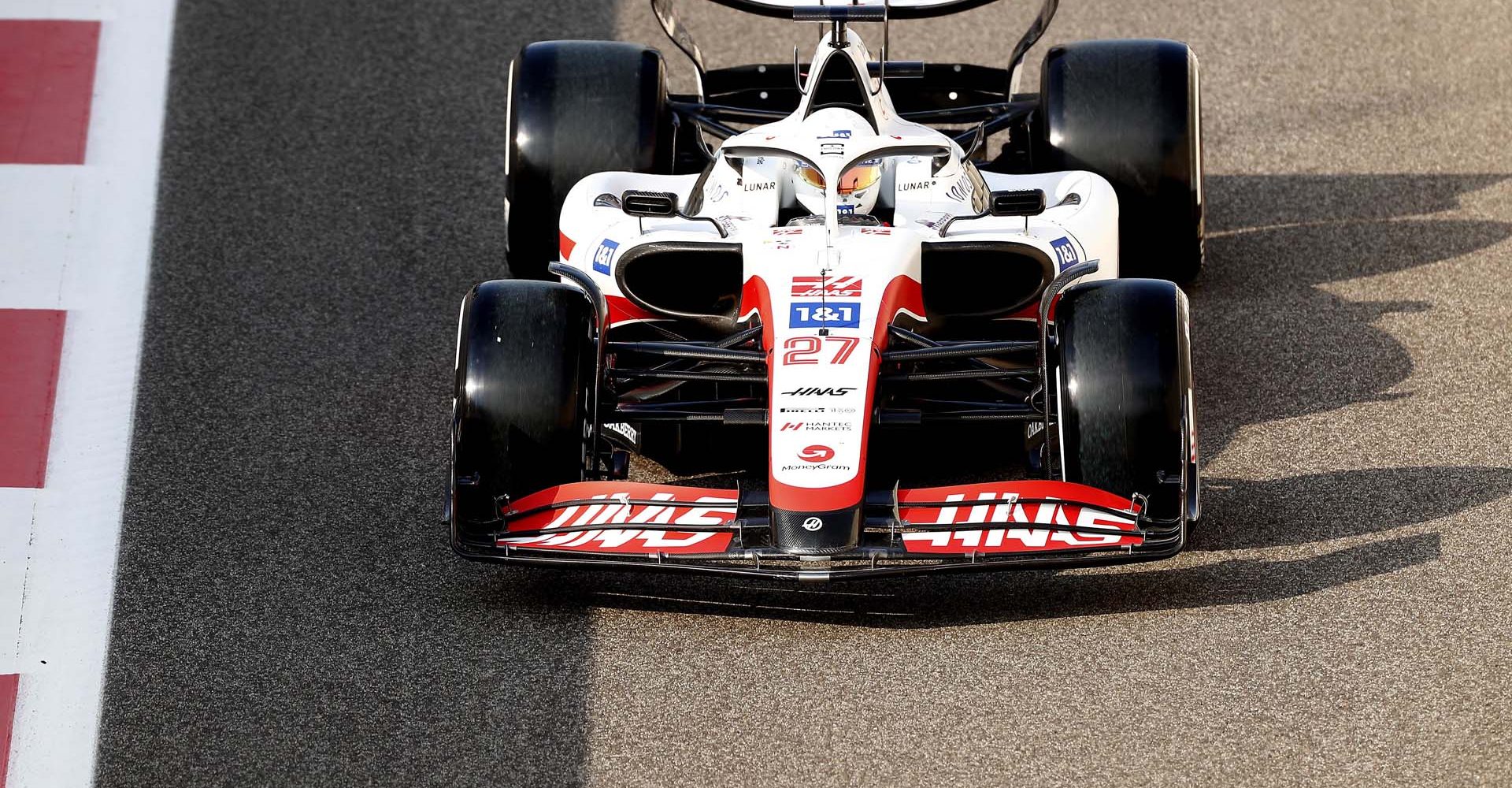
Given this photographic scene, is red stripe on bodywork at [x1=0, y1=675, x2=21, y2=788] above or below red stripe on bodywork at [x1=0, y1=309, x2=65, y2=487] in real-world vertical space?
below

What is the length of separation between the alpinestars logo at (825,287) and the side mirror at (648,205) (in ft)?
1.96

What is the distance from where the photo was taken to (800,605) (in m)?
6.78

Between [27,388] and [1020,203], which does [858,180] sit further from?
[27,388]

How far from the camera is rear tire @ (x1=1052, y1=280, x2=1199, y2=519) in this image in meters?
6.46

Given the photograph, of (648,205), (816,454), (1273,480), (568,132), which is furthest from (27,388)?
(1273,480)

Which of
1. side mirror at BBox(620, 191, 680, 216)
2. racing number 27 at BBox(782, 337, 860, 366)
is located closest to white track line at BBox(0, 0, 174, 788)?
side mirror at BBox(620, 191, 680, 216)

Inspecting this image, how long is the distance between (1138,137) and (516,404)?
2932 millimetres

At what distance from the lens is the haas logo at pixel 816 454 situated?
6.41 meters

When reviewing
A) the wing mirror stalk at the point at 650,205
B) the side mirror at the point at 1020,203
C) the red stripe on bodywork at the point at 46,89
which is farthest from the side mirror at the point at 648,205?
the red stripe on bodywork at the point at 46,89

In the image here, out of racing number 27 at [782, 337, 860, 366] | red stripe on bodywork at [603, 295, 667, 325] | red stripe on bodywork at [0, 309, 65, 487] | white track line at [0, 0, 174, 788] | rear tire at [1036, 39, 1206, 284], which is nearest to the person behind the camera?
white track line at [0, 0, 174, 788]

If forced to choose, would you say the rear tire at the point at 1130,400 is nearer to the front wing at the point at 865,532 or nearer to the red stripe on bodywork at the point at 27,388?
the front wing at the point at 865,532

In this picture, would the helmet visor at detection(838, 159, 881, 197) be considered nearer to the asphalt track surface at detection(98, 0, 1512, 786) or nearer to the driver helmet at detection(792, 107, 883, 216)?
the driver helmet at detection(792, 107, 883, 216)

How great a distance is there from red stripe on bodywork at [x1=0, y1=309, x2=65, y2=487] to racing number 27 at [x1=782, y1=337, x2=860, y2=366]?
2899mm

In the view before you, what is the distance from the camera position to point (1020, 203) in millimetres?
7176
